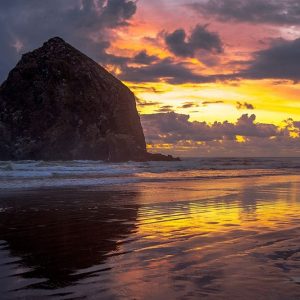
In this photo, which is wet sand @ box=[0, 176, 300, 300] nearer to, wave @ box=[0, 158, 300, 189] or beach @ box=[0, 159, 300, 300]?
beach @ box=[0, 159, 300, 300]

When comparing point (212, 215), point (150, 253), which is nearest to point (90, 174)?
point (212, 215)

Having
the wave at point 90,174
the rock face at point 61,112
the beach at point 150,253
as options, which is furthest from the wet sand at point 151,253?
the rock face at point 61,112

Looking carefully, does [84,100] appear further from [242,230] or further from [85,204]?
[242,230]

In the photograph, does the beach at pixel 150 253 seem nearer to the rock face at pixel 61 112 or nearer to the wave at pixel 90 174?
the wave at pixel 90 174

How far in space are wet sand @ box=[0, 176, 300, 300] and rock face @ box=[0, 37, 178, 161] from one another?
186ft

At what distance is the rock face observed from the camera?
68.2 metres

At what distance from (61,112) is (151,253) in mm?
65965

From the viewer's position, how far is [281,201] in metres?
15.6

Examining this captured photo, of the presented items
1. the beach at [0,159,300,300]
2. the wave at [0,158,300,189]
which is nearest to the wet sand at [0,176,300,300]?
the beach at [0,159,300,300]

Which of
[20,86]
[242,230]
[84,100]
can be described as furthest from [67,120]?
[242,230]

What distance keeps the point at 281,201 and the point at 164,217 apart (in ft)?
19.8

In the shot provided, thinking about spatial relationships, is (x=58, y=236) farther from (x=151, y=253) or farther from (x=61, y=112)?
(x=61, y=112)

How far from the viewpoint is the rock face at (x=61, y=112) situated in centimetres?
6819

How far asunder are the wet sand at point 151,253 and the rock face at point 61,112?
2230 inches
